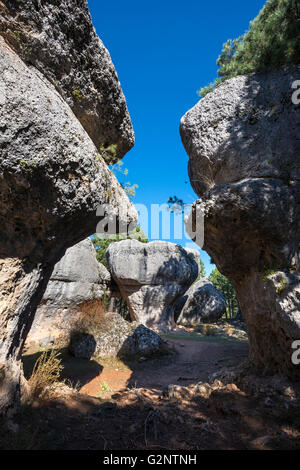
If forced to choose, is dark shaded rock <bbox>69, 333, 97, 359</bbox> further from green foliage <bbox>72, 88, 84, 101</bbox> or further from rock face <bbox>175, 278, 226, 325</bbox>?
rock face <bbox>175, 278, 226, 325</bbox>

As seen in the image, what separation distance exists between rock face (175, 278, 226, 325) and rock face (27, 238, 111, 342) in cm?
1038

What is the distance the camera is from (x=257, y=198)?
5359mm

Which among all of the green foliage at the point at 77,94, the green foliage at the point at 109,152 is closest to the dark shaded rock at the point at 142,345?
the green foliage at the point at 109,152

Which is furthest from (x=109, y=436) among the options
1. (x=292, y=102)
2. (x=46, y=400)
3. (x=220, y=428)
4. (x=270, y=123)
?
(x=292, y=102)

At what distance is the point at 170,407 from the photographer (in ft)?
14.3

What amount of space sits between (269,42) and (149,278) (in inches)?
564

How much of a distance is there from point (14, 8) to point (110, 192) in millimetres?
2968

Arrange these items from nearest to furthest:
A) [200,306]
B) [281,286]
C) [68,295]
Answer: [281,286] < [68,295] < [200,306]

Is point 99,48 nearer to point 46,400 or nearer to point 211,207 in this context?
point 211,207

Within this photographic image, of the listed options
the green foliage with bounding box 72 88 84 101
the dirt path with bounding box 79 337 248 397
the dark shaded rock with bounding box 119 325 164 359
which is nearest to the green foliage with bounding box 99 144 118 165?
the green foliage with bounding box 72 88 84 101

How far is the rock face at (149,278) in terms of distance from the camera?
688 inches

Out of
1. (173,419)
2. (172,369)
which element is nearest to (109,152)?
(173,419)

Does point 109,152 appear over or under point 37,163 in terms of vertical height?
over

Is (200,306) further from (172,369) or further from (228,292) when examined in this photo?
(228,292)
